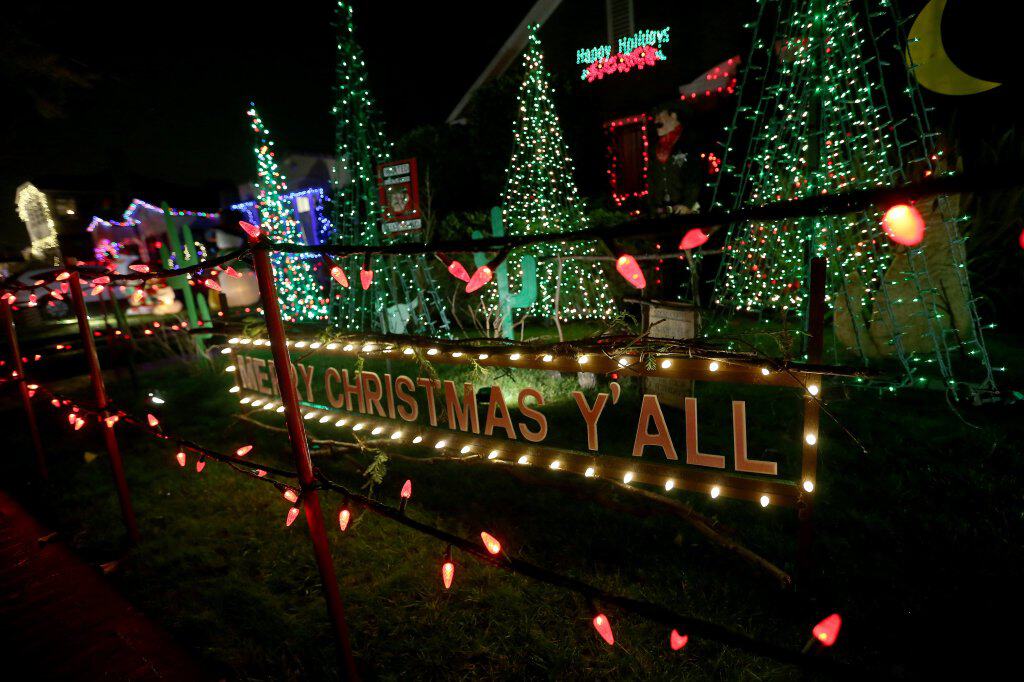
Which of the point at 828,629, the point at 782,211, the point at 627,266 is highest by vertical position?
the point at 782,211

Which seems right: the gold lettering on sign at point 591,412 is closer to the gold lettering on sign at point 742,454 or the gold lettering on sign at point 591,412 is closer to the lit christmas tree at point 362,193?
the gold lettering on sign at point 742,454

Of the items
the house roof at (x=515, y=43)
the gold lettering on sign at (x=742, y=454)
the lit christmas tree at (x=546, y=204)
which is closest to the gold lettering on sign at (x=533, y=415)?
the gold lettering on sign at (x=742, y=454)

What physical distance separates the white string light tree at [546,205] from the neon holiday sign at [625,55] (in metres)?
6.19

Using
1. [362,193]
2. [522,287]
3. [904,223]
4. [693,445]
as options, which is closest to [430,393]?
[693,445]

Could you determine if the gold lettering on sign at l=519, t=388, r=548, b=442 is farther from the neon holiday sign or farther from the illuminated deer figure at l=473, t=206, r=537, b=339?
the neon holiday sign

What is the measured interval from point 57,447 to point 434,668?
647 cm

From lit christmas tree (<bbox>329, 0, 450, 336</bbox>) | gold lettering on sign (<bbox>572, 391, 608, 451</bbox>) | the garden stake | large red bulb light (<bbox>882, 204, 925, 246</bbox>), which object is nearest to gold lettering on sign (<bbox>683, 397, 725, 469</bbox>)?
gold lettering on sign (<bbox>572, 391, 608, 451</bbox>)

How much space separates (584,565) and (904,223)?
2.64 metres

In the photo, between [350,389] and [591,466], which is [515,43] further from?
[591,466]

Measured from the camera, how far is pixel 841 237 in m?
5.85

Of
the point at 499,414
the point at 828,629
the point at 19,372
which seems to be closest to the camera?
the point at 828,629

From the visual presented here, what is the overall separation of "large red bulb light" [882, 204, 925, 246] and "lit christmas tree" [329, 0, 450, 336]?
6293 millimetres

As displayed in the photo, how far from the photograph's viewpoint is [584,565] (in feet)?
10.2

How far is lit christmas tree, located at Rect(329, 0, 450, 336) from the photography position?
7520mm
